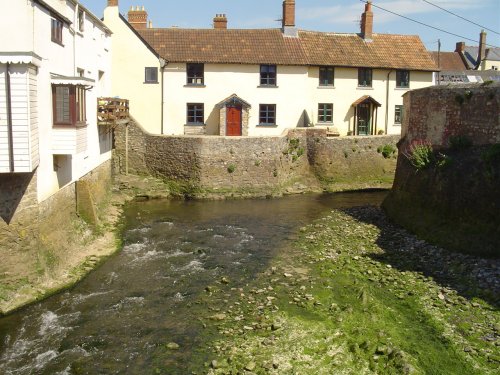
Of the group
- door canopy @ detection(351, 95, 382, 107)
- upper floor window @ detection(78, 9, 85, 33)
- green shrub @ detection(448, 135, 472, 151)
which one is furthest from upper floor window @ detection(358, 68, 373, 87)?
upper floor window @ detection(78, 9, 85, 33)

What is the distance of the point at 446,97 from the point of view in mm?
23234

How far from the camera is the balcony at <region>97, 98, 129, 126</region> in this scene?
26.4 m

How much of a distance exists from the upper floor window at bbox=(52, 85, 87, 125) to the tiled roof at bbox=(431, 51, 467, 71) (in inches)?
2406

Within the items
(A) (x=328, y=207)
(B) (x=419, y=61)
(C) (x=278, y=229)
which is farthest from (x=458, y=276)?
(B) (x=419, y=61)

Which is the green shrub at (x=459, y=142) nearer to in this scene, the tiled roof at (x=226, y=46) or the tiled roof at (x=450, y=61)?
the tiled roof at (x=226, y=46)

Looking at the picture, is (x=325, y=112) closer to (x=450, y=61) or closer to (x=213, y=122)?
(x=213, y=122)

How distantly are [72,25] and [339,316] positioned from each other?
15643mm

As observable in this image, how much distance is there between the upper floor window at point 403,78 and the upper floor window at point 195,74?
14982 mm

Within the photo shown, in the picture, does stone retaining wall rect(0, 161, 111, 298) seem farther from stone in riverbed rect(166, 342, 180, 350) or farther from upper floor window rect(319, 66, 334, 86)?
upper floor window rect(319, 66, 334, 86)

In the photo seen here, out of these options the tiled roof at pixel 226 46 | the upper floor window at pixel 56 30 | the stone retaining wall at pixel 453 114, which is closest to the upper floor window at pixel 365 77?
the tiled roof at pixel 226 46

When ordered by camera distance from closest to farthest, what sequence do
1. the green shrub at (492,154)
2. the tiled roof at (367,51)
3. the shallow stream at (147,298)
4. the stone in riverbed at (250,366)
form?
the stone in riverbed at (250,366) → the shallow stream at (147,298) → the green shrub at (492,154) → the tiled roof at (367,51)

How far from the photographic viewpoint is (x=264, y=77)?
121 ft

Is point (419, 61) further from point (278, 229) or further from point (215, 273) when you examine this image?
point (215, 273)

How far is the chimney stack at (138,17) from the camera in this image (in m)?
37.8
